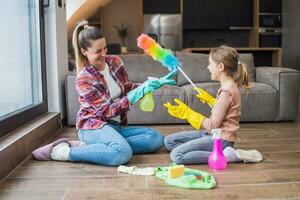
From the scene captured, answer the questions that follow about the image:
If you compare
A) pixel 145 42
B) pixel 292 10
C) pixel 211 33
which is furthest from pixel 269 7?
pixel 145 42

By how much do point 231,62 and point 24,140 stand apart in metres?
1.28

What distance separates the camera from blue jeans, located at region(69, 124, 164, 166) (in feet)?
6.51

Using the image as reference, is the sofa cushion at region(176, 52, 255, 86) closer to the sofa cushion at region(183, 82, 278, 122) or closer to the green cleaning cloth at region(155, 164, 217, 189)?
the sofa cushion at region(183, 82, 278, 122)

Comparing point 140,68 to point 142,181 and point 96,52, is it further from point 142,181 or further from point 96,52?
point 142,181

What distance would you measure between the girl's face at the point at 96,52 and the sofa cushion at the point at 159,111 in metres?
1.13

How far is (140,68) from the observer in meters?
3.60

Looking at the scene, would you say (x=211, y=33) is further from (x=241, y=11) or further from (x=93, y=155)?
(x=93, y=155)

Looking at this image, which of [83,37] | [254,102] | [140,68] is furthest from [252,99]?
[83,37]

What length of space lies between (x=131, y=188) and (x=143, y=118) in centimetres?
157

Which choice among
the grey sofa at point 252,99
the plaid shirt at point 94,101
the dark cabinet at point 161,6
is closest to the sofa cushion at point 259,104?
the grey sofa at point 252,99

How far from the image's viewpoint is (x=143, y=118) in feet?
10.6

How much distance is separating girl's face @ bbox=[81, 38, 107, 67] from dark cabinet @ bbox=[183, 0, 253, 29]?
196 inches

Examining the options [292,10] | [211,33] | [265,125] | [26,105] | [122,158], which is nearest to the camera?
[122,158]

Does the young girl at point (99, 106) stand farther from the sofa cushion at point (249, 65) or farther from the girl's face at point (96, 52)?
the sofa cushion at point (249, 65)
